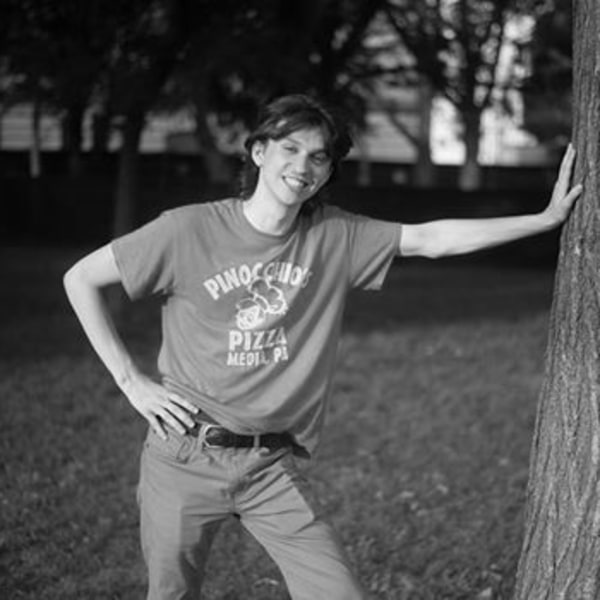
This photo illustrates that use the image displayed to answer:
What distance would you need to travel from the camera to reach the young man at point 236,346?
3176mm

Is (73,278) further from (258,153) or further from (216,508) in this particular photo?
(216,508)

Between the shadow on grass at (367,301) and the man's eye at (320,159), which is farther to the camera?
the shadow on grass at (367,301)

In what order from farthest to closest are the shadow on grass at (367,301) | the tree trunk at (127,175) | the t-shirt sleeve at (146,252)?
the tree trunk at (127,175)
the shadow on grass at (367,301)
the t-shirt sleeve at (146,252)

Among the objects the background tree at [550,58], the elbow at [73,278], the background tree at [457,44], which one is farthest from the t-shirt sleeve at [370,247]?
the background tree at [457,44]

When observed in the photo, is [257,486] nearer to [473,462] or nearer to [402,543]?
[402,543]

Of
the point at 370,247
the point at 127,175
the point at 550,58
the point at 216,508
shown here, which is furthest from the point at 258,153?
the point at 550,58

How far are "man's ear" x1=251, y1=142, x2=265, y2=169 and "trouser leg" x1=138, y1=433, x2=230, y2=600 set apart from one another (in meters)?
0.84

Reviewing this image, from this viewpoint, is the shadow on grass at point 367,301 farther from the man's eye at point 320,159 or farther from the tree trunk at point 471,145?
the man's eye at point 320,159

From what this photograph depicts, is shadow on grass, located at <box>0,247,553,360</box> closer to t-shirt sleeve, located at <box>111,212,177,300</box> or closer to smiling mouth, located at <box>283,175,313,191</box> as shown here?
t-shirt sleeve, located at <box>111,212,177,300</box>

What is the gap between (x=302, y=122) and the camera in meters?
3.20

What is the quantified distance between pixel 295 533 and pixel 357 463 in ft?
10.5

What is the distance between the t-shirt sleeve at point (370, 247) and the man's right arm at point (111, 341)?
65 cm

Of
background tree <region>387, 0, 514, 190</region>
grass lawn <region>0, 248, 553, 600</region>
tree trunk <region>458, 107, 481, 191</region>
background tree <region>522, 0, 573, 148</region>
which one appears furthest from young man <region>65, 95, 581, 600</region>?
tree trunk <region>458, 107, 481, 191</region>

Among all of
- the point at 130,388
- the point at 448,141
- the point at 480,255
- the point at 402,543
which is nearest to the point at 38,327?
the point at 402,543
